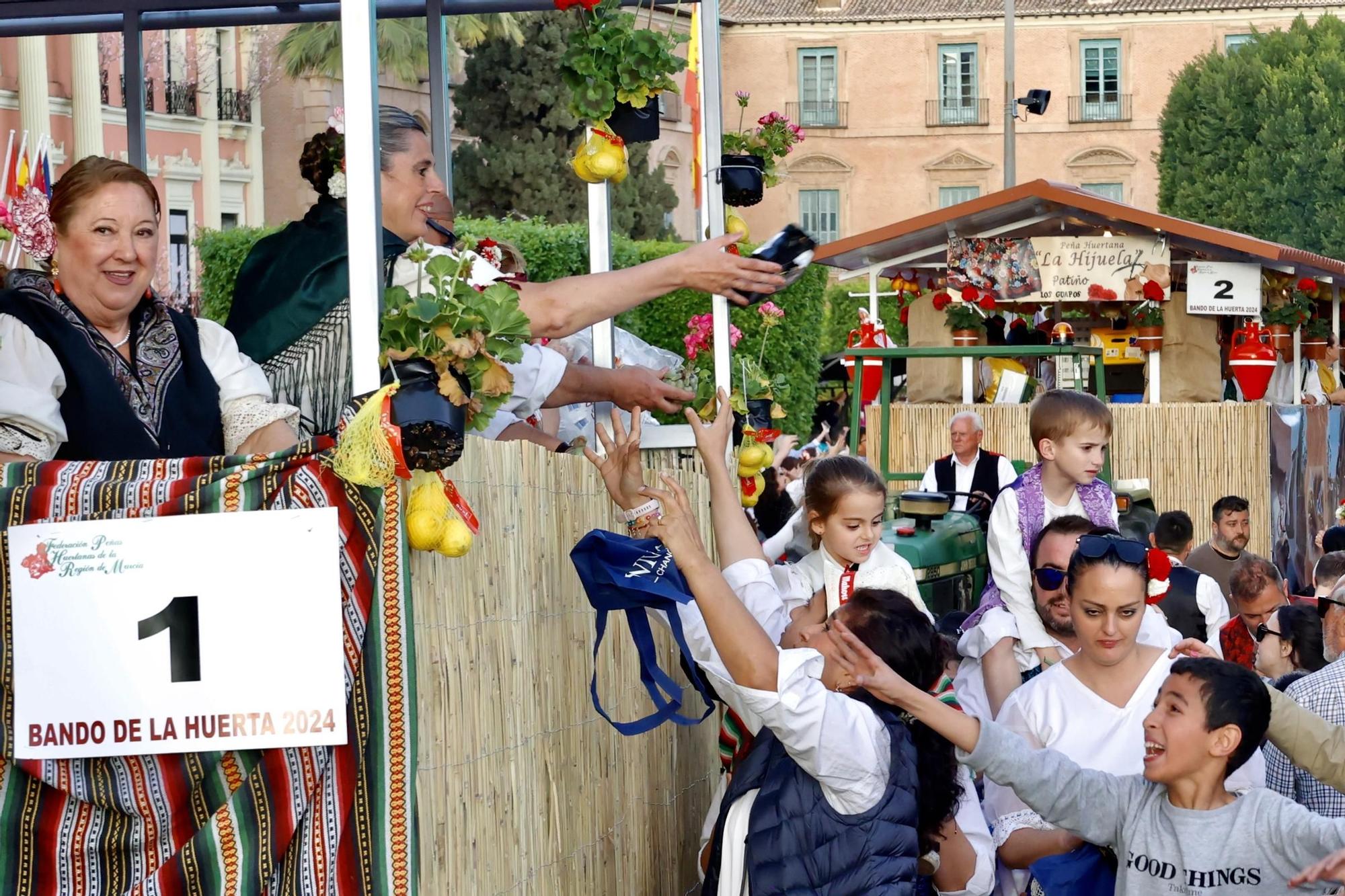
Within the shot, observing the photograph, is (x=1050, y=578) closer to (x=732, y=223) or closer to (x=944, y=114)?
(x=732, y=223)

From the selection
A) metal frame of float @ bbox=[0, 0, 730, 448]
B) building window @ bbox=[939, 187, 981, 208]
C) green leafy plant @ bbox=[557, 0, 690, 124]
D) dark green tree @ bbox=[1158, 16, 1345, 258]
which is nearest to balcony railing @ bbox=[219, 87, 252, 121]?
dark green tree @ bbox=[1158, 16, 1345, 258]

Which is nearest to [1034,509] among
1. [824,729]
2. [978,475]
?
[824,729]

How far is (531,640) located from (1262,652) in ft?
11.4

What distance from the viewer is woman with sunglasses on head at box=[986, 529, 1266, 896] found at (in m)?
4.71

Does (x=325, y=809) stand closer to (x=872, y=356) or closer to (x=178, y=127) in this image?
(x=872, y=356)

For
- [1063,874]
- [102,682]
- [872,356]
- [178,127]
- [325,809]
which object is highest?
[178,127]

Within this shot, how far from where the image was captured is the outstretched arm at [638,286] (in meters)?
4.09

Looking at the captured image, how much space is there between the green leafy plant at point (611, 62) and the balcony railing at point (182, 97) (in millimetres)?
25173

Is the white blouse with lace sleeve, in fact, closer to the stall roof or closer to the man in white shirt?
the man in white shirt

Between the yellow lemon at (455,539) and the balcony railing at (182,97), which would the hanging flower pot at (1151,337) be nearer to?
the yellow lemon at (455,539)

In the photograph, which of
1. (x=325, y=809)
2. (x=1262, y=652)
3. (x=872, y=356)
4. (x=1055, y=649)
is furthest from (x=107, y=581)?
(x=872, y=356)

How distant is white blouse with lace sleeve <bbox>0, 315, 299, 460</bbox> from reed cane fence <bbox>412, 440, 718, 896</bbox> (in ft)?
1.78

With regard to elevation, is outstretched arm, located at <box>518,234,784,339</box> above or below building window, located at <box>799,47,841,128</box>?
below

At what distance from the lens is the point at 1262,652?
6594mm
